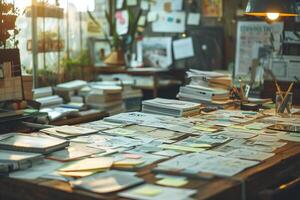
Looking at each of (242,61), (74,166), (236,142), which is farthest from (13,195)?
(242,61)

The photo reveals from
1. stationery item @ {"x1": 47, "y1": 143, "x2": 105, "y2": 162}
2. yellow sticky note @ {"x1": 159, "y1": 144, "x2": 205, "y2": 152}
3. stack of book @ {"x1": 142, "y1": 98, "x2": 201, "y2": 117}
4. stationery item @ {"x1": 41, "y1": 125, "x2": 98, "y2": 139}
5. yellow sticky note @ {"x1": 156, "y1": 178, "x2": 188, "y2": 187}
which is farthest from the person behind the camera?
stack of book @ {"x1": 142, "y1": 98, "x2": 201, "y2": 117}

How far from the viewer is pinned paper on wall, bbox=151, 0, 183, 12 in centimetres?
583

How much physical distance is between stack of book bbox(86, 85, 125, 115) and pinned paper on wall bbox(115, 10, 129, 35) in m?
1.31

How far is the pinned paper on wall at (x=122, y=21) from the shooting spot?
6090 mm

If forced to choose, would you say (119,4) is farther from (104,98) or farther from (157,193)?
(157,193)

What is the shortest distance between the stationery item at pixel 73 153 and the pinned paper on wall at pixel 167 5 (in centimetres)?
364

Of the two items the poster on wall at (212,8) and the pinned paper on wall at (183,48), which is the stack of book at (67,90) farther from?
the poster on wall at (212,8)

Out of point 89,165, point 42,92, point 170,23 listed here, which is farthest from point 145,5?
point 89,165

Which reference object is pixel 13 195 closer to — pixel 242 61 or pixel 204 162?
pixel 204 162

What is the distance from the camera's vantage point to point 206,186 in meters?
1.90

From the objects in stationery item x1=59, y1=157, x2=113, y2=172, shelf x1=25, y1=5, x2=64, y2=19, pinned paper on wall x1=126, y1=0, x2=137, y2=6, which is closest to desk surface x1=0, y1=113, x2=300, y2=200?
stationery item x1=59, y1=157, x2=113, y2=172

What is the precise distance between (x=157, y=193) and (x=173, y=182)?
0.16 m

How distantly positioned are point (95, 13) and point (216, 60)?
166cm

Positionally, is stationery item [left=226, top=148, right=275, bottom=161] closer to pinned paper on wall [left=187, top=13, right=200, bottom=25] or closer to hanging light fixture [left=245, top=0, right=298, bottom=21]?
hanging light fixture [left=245, top=0, right=298, bottom=21]
